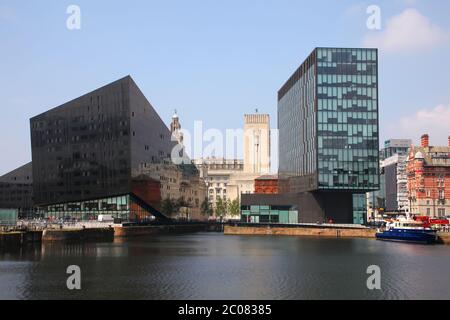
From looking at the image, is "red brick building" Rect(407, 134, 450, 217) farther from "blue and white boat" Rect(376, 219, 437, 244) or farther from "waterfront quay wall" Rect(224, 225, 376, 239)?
"blue and white boat" Rect(376, 219, 437, 244)

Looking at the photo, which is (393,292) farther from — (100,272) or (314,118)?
(314,118)

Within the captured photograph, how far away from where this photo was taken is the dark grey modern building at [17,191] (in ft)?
555

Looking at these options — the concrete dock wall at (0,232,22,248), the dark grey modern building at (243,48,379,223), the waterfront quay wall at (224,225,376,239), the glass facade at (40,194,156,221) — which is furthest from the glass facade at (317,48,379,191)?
the concrete dock wall at (0,232,22,248)

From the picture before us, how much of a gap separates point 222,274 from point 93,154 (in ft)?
300

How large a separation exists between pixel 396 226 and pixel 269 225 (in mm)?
42993

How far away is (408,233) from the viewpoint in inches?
4540

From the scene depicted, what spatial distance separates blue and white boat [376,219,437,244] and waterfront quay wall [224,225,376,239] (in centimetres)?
831

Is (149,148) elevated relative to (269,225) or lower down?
elevated

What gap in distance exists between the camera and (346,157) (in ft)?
463

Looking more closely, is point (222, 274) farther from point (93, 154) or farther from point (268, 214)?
point (268, 214)

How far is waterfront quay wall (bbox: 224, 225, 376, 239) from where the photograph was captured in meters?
133

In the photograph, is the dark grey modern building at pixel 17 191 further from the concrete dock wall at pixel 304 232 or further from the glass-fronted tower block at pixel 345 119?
the glass-fronted tower block at pixel 345 119

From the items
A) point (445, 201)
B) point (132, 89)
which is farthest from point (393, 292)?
point (445, 201)

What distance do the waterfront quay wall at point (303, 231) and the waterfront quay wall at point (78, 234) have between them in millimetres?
44651
